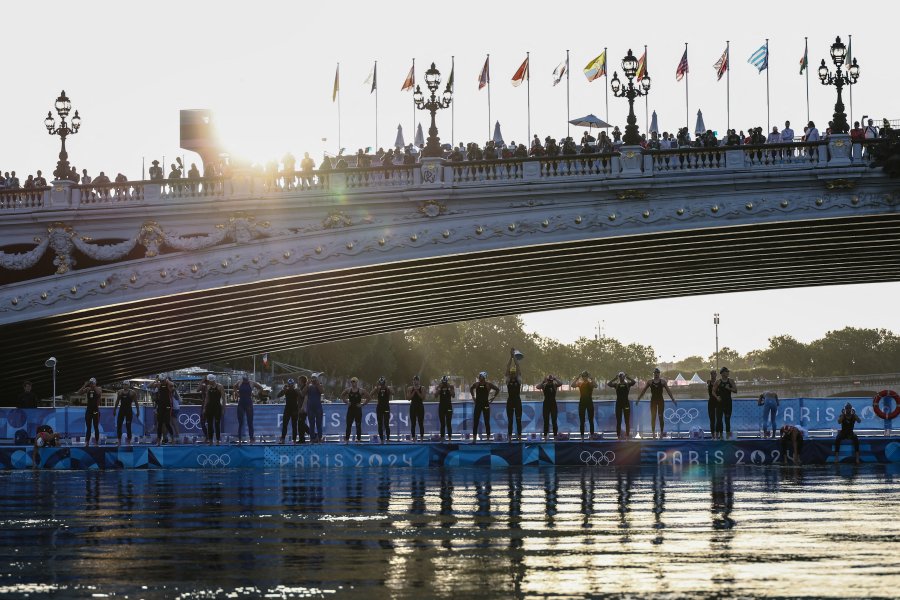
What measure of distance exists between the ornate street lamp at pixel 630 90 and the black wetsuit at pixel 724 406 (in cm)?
999

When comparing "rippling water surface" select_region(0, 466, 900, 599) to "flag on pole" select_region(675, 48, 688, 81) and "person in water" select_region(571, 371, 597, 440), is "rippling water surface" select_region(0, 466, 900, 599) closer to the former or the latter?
"person in water" select_region(571, 371, 597, 440)

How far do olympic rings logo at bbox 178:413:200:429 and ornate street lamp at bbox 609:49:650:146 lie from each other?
15149 mm

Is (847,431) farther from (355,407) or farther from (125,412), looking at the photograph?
(125,412)

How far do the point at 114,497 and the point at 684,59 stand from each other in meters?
31.4

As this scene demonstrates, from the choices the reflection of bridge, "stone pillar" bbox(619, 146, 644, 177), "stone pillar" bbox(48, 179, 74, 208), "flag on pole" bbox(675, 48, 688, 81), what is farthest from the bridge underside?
"flag on pole" bbox(675, 48, 688, 81)

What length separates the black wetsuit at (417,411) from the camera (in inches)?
1334

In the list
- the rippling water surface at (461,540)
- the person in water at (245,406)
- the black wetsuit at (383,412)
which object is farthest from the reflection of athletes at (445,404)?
the rippling water surface at (461,540)

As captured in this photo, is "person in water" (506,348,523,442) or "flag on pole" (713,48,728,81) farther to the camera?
"flag on pole" (713,48,728,81)

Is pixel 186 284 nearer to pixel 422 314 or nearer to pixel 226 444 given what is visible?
pixel 226 444

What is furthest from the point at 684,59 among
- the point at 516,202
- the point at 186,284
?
the point at 186,284

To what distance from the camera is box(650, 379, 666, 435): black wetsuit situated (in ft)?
109

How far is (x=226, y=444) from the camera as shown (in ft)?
112

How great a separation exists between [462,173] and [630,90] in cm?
691

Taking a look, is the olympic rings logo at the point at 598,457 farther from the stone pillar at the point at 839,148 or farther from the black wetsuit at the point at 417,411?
the stone pillar at the point at 839,148
